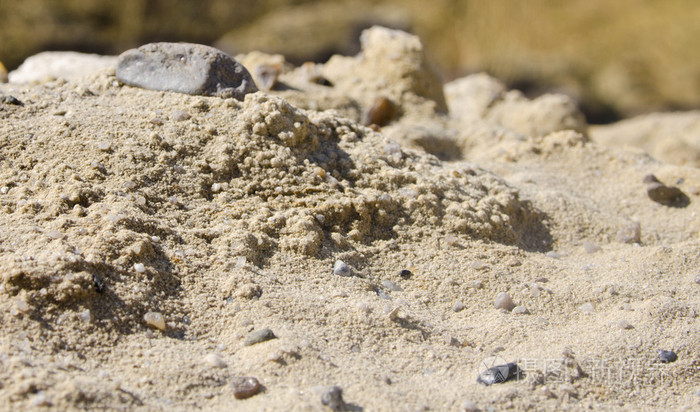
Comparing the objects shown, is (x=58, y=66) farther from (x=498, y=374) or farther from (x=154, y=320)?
(x=498, y=374)

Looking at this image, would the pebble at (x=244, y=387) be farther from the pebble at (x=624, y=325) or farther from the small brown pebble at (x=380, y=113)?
A: the small brown pebble at (x=380, y=113)

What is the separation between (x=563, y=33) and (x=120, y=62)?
6.65 meters

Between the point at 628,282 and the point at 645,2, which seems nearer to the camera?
the point at 628,282

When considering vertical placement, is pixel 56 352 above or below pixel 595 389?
above

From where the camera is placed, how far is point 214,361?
61.5 inches

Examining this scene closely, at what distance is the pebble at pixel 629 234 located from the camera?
2.47 metres

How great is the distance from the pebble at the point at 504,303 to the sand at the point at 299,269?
0.05ft

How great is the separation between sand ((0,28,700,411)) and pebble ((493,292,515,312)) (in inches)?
0.6

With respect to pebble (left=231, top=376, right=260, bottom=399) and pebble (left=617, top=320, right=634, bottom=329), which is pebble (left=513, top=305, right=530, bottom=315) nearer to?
pebble (left=617, top=320, right=634, bottom=329)

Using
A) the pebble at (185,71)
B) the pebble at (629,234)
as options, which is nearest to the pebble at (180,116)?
the pebble at (185,71)

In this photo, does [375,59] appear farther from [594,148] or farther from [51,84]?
[51,84]

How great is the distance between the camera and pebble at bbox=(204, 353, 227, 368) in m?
1.56

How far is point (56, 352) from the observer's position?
1513mm

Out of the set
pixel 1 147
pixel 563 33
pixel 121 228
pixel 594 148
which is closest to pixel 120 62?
pixel 1 147
